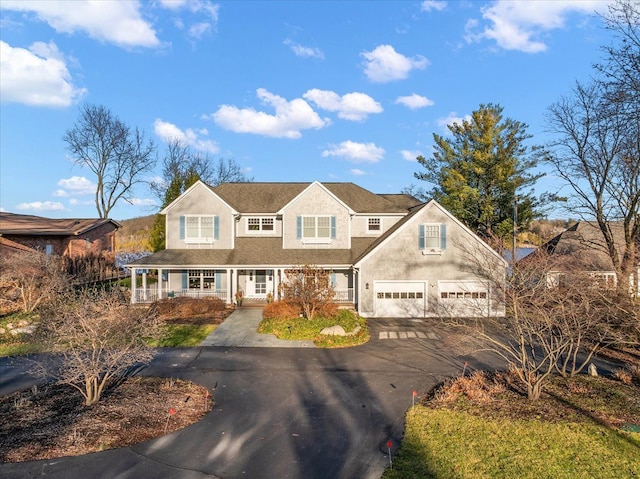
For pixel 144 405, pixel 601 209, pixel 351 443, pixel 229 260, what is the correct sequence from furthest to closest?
pixel 229 260, pixel 601 209, pixel 144 405, pixel 351 443

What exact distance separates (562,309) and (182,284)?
21217 millimetres

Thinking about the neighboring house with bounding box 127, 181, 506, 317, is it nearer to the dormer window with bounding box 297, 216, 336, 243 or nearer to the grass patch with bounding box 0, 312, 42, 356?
the dormer window with bounding box 297, 216, 336, 243

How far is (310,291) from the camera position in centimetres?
2045

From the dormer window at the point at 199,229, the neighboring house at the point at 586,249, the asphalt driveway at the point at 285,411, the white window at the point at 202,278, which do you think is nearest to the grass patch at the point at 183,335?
the asphalt driveway at the point at 285,411

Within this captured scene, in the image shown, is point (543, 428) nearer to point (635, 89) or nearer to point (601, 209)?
point (635, 89)

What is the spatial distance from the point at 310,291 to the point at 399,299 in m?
5.53

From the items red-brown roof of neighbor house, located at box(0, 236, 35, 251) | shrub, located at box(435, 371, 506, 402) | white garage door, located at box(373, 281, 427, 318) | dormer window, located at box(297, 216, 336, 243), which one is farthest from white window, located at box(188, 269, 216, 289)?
shrub, located at box(435, 371, 506, 402)

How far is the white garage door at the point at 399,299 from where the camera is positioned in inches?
902

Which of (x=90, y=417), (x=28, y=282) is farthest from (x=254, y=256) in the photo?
(x=90, y=417)

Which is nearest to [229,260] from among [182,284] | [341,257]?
[182,284]

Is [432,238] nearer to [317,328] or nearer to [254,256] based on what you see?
[317,328]

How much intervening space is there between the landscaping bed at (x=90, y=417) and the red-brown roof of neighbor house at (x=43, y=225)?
2431 cm

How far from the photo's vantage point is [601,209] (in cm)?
2009

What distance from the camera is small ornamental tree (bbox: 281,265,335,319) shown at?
20.5 m
